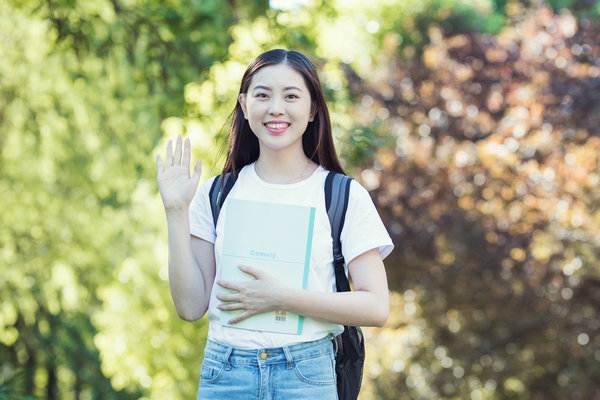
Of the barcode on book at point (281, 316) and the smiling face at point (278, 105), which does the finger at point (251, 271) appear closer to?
the barcode on book at point (281, 316)

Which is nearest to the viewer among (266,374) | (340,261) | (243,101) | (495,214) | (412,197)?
(266,374)

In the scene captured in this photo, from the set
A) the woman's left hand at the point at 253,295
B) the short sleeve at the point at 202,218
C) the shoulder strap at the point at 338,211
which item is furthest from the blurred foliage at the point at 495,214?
the woman's left hand at the point at 253,295

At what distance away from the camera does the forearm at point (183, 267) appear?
1.97m

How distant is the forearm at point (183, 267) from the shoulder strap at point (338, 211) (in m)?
0.35

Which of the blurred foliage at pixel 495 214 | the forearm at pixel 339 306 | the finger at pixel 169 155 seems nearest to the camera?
the forearm at pixel 339 306

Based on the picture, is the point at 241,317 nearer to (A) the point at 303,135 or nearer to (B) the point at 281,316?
(B) the point at 281,316

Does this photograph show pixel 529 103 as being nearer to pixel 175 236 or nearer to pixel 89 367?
pixel 175 236

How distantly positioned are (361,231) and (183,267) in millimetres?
452

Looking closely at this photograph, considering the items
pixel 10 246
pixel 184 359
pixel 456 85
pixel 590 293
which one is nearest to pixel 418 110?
pixel 456 85

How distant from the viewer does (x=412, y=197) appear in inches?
308

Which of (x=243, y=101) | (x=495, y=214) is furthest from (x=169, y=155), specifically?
(x=495, y=214)

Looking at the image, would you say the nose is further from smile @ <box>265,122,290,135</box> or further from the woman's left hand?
the woman's left hand

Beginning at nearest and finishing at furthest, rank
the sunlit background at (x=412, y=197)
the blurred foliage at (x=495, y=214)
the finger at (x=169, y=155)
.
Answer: the finger at (x=169, y=155)
the sunlit background at (x=412, y=197)
the blurred foliage at (x=495, y=214)

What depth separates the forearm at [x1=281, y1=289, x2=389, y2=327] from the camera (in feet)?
6.12
